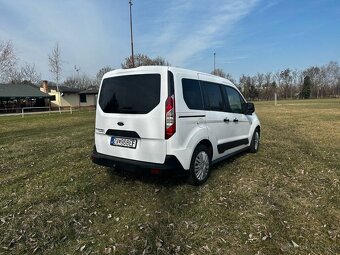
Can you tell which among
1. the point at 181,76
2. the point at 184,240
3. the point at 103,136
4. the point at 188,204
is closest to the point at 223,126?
the point at 181,76

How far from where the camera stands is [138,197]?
4.57 m

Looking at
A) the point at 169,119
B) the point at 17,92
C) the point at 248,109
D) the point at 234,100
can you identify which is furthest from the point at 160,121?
the point at 17,92

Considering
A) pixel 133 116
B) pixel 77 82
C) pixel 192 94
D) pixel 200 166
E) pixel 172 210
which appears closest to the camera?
pixel 172 210

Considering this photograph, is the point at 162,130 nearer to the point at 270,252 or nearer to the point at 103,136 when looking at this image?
the point at 103,136

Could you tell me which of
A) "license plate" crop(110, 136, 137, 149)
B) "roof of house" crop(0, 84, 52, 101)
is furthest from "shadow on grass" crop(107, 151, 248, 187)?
"roof of house" crop(0, 84, 52, 101)

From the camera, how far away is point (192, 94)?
4.78 meters

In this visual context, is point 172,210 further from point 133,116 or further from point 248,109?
point 248,109

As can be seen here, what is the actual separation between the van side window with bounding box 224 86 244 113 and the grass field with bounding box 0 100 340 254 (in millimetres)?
1276

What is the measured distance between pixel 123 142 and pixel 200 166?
1.45 metres

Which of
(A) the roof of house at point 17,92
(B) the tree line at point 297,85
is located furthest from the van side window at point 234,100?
(B) the tree line at point 297,85

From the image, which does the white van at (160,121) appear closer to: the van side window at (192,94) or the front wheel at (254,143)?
the van side window at (192,94)

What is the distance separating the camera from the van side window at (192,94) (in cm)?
461

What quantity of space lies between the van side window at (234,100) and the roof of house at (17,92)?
4158 centimetres

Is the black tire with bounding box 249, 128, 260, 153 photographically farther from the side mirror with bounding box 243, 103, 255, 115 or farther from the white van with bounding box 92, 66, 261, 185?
the white van with bounding box 92, 66, 261, 185
